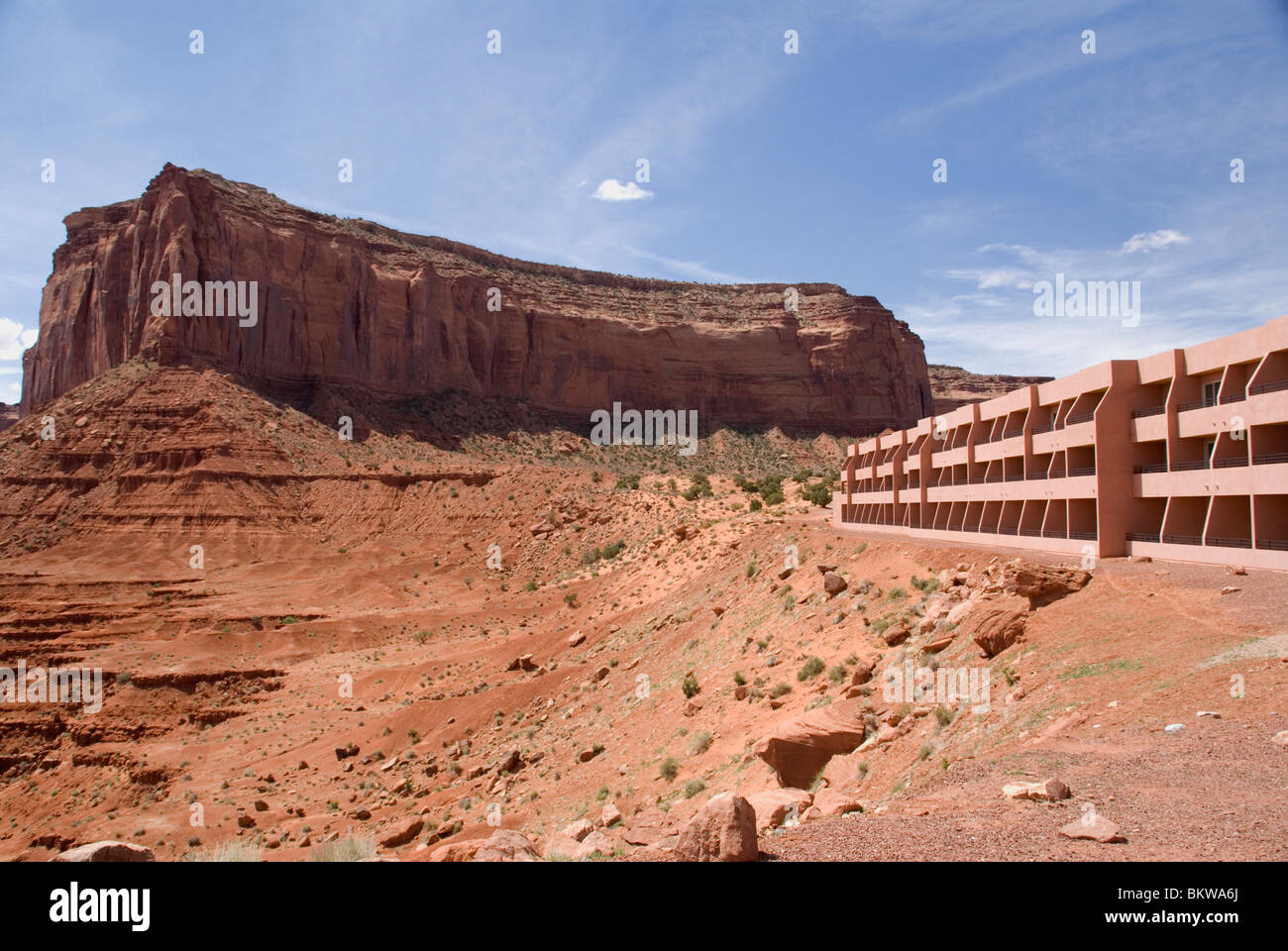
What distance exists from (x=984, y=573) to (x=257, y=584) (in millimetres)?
41154

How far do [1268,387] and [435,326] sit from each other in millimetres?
75466

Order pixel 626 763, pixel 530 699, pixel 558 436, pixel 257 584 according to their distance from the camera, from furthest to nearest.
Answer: pixel 558 436 → pixel 257 584 → pixel 530 699 → pixel 626 763

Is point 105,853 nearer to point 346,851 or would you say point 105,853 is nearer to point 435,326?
point 346,851

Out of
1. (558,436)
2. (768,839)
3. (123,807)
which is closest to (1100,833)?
(768,839)

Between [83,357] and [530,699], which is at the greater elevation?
[83,357]

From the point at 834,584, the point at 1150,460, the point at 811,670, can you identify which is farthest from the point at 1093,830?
the point at 1150,460

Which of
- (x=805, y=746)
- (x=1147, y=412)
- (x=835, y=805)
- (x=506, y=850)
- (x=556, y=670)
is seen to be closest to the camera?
(x=506, y=850)

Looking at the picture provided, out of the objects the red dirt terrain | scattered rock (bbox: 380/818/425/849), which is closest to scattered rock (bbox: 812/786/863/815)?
the red dirt terrain

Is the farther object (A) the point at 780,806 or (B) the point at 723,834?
(A) the point at 780,806

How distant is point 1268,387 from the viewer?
1695cm

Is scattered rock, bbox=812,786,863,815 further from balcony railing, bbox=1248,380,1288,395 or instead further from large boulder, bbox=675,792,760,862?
balcony railing, bbox=1248,380,1288,395

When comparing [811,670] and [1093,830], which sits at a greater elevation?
[1093,830]

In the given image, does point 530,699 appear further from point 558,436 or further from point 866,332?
point 866,332

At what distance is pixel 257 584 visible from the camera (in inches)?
1759
